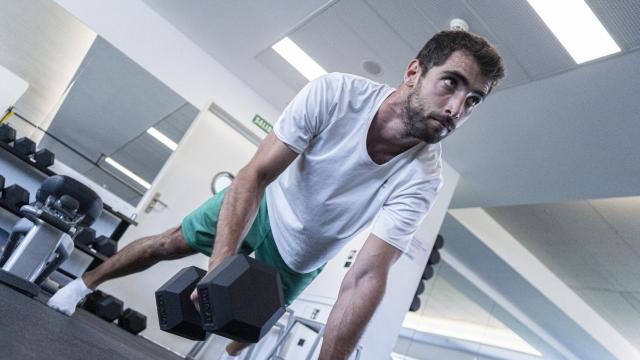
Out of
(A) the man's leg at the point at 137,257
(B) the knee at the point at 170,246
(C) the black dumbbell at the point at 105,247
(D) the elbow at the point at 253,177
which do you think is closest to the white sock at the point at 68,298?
(A) the man's leg at the point at 137,257

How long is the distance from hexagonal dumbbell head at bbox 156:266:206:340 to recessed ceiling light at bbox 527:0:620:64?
7.35 feet

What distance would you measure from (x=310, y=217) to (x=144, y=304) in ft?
8.68

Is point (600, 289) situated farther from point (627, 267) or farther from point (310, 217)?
point (310, 217)

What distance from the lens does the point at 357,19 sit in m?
3.08

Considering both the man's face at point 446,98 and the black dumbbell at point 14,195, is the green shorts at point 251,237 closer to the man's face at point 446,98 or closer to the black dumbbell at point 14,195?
the man's face at point 446,98

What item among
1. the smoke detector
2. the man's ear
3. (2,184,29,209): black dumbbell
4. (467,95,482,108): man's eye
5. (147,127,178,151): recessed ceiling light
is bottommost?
(2,184,29,209): black dumbbell

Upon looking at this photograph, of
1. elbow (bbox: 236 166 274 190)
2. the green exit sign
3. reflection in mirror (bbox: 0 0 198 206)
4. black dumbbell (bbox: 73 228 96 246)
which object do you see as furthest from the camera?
the green exit sign

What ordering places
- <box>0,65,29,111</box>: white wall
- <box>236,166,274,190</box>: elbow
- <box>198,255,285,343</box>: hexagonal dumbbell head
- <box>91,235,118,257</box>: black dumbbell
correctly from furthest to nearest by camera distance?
1. <box>0,65,29,111</box>: white wall
2. <box>91,235,118,257</box>: black dumbbell
3. <box>236,166,274,190</box>: elbow
4. <box>198,255,285,343</box>: hexagonal dumbbell head

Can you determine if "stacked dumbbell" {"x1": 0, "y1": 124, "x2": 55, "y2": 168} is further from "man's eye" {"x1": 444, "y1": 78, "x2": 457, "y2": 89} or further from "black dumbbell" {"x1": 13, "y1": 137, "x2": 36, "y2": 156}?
"man's eye" {"x1": 444, "y1": 78, "x2": 457, "y2": 89}

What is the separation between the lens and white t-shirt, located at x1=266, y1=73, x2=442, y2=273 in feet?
4.24

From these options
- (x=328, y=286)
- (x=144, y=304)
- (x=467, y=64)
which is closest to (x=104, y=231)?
(x=144, y=304)

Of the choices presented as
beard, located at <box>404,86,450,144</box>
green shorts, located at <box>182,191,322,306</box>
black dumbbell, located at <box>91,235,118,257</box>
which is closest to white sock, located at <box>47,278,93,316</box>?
green shorts, located at <box>182,191,322,306</box>

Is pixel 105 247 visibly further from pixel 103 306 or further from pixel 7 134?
pixel 7 134

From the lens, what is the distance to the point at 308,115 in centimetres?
123
